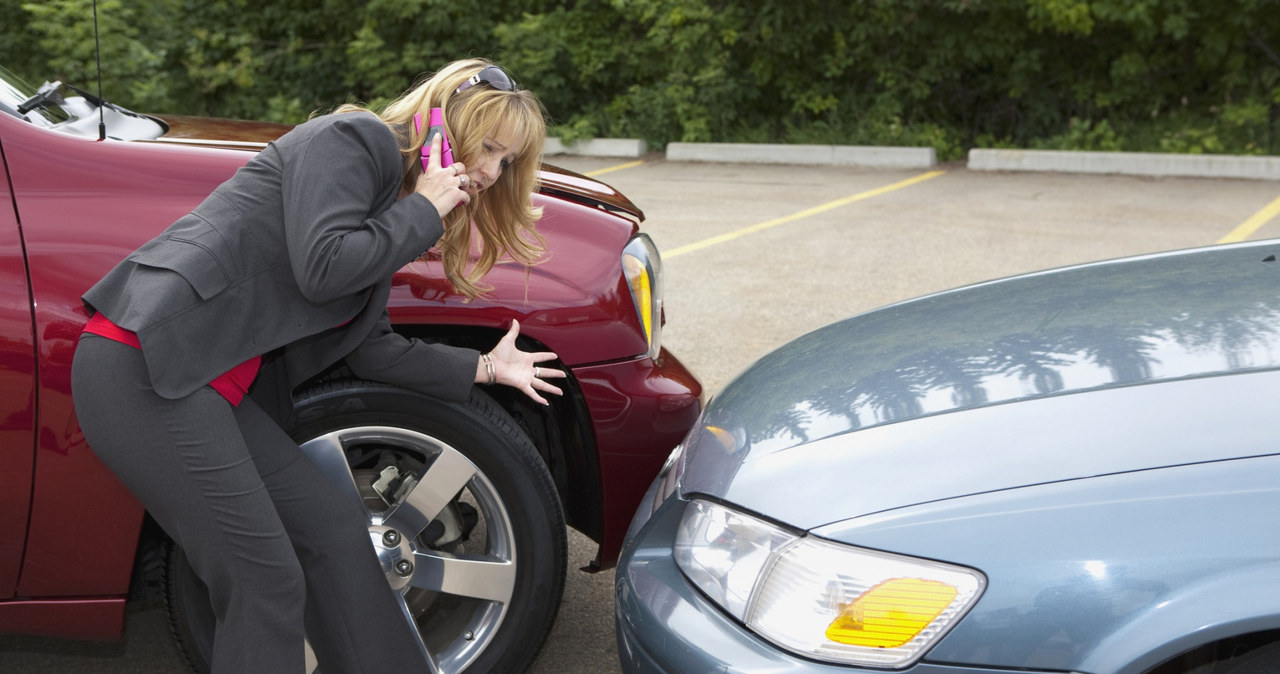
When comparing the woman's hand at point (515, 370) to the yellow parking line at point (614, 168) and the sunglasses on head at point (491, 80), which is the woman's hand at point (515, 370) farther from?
the yellow parking line at point (614, 168)

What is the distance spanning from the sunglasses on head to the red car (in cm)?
45

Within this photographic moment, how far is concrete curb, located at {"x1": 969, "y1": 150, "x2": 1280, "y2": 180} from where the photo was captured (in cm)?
1069

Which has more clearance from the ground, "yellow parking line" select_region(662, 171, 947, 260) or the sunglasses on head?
the sunglasses on head

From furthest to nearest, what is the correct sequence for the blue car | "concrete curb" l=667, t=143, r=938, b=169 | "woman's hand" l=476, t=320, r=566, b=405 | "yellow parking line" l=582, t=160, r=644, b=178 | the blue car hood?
"concrete curb" l=667, t=143, r=938, b=169 → "yellow parking line" l=582, t=160, r=644, b=178 → "woman's hand" l=476, t=320, r=566, b=405 → the blue car hood → the blue car

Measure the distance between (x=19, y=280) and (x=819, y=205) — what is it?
8024mm

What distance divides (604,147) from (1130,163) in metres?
5.35

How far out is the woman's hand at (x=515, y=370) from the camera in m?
2.43

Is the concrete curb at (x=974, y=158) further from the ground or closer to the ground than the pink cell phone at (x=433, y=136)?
closer to the ground

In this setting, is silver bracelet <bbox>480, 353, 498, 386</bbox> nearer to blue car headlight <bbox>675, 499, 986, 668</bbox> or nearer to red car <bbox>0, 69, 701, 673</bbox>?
red car <bbox>0, 69, 701, 673</bbox>

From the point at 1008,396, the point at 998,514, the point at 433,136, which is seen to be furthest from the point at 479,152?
the point at 998,514

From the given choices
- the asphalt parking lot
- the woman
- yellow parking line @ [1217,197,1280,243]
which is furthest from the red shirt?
yellow parking line @ [1217,197,1280,243]

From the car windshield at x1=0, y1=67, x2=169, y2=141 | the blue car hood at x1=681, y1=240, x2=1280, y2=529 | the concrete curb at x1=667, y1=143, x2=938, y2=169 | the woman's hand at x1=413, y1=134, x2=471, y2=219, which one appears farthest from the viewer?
the concrete curb at x1=667, y1=143, x2=938, y2=169

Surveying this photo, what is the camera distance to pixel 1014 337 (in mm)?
2277

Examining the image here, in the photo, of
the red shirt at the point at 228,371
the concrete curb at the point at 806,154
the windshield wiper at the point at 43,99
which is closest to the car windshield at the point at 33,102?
the windshield wiper at the point at 43,99
